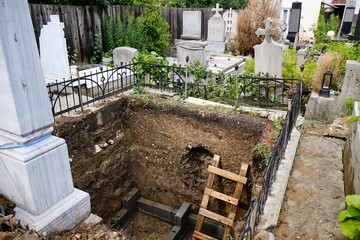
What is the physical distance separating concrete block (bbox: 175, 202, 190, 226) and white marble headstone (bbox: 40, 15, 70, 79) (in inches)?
165

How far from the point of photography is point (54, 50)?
6.53 meters

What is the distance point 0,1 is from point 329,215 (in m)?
3.76

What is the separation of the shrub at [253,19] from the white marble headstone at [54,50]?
26.6ft

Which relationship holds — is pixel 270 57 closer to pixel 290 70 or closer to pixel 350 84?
pixel 290 70

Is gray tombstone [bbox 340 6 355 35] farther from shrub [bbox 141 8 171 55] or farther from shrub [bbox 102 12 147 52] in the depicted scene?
shrub [bbox 102 12 147 52]

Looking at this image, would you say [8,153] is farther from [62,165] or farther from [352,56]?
[352,56]

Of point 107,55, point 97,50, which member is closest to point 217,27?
point 107,55

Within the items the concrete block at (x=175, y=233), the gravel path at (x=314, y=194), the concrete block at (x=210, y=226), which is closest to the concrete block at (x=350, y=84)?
the gravel path at (x=314, y=194)

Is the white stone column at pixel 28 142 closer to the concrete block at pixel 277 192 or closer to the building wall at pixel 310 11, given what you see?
the concrete block at pixel 277 192

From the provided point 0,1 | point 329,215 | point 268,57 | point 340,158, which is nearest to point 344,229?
point 329,215

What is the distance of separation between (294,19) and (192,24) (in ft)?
17.3

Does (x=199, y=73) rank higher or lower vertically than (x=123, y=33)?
lower

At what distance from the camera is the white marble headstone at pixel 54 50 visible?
20.7ft

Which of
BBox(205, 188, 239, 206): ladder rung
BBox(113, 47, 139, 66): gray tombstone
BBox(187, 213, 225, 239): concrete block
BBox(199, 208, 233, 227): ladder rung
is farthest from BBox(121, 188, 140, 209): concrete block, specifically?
BBox(113, 47, 139, 66): gray tombstone
